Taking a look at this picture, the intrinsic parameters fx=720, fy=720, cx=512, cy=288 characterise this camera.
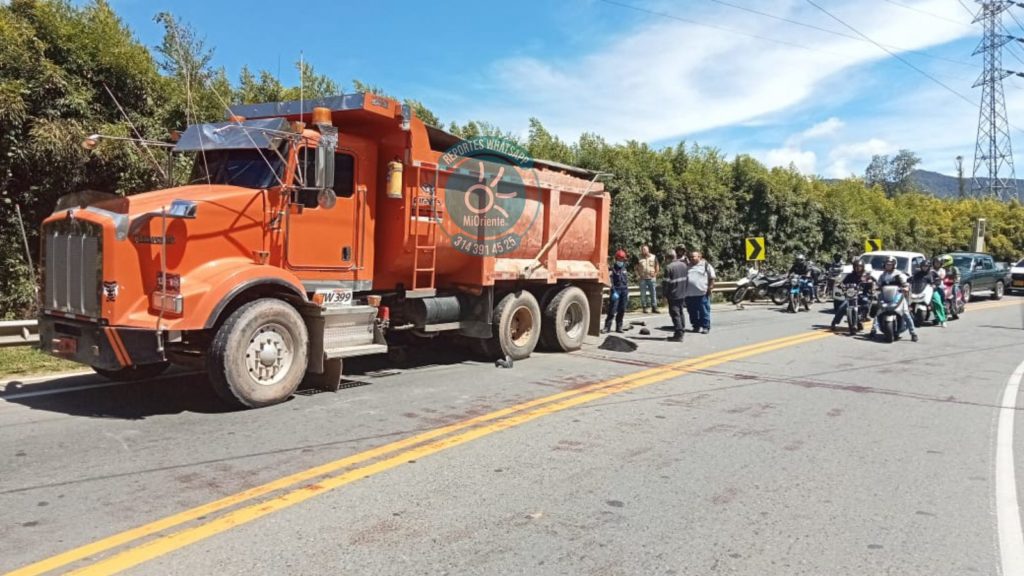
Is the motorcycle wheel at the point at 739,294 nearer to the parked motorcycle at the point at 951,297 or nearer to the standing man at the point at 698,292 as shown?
the parked motorcycle at the point at 951,297

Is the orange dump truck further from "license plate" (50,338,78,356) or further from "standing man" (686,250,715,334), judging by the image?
"standing man" (686,250,715,334)

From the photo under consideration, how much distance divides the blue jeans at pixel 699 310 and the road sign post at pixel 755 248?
10.0 meters

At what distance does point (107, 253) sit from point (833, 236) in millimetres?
28870

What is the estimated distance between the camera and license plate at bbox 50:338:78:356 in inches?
257

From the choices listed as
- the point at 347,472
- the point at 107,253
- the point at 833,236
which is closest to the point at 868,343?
the point at 347,472

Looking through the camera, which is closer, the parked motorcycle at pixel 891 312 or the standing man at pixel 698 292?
the standing man at pixel 698 292

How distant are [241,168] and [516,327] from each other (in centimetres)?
466

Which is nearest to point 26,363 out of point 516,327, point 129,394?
point 129,394

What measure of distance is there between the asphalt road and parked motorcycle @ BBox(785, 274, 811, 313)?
10.7 m

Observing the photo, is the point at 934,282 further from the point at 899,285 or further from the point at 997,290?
the point at 997,290

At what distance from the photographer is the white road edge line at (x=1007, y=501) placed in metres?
3.98

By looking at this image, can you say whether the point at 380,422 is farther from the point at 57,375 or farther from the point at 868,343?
the point at 868,343

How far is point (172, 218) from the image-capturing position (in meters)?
6.46

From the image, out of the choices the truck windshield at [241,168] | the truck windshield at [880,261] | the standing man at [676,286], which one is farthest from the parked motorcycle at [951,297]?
the truck windshield at [241,168]
